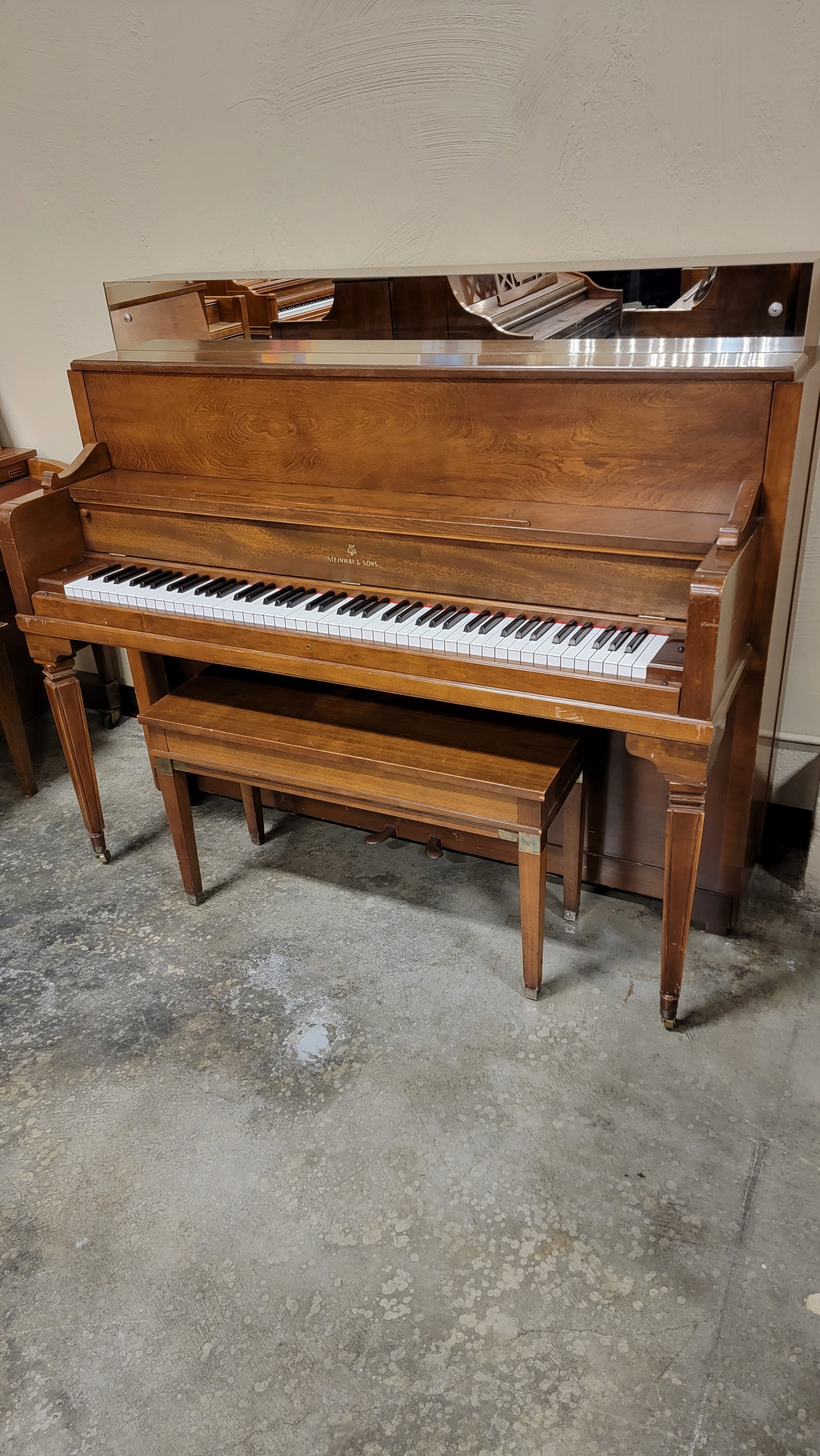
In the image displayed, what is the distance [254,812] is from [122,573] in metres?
0.72

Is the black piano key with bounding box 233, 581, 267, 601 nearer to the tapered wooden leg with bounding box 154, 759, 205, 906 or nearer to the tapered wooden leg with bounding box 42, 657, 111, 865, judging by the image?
the tapered wooden leg with bounding box 154, 759, 205, 906

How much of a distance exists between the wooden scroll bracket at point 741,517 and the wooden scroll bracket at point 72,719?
153cm

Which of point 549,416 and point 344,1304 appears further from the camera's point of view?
point 549,416

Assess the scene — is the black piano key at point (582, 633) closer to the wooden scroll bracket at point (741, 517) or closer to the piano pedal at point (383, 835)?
the wooden scroll bracket at point (741, 517)

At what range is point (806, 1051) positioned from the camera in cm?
200

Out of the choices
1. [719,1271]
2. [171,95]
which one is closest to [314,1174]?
[719,1271]

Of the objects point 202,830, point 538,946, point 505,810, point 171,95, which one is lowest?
point 202,830

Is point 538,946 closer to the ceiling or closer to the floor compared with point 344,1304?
closer to the ceiling

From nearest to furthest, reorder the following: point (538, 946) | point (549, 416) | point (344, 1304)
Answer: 1. point (344, 1304)
2. point (549, 416)
3. point (538, 946)

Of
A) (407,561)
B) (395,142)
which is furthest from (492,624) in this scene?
(395,142)

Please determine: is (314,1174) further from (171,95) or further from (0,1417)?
(171,95)

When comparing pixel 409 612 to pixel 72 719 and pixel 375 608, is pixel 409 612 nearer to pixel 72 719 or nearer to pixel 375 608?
pixel 375 608

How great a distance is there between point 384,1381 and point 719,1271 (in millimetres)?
548

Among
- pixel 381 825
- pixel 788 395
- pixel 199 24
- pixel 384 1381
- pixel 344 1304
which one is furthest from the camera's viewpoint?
pixel 381 825
